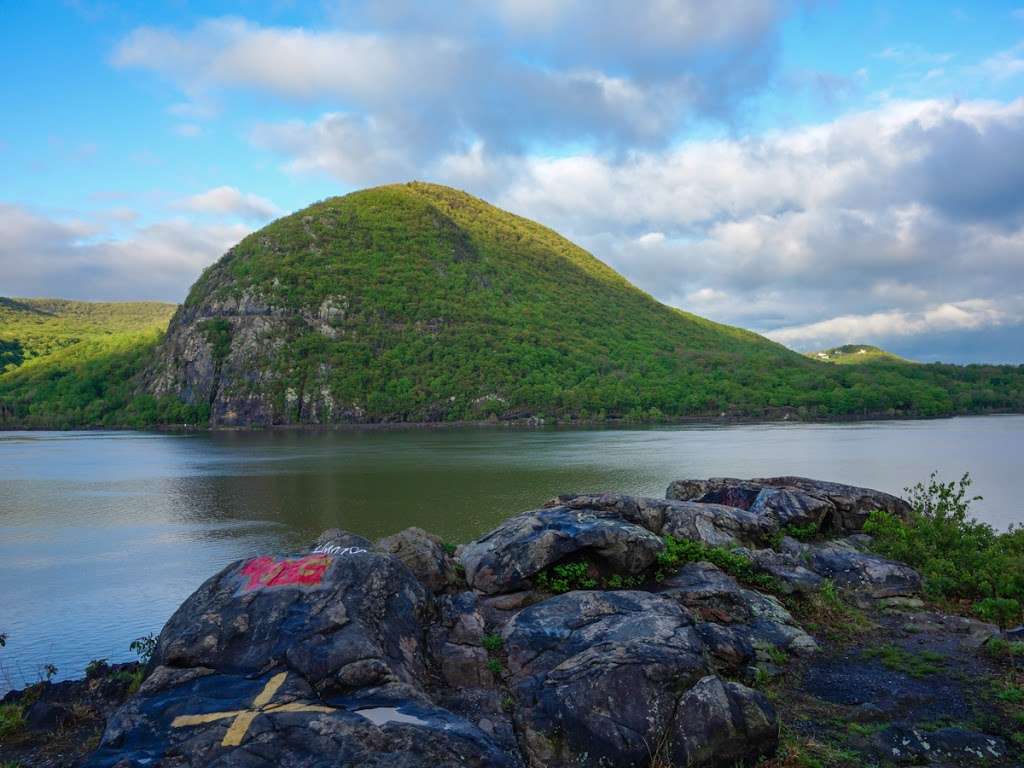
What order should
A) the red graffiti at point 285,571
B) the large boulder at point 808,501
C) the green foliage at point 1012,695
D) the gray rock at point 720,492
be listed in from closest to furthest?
the green foliage at point 1012,695
the red graffiti at point 285,571
the large boulder at point 808,501
the gray rock at point 720,492

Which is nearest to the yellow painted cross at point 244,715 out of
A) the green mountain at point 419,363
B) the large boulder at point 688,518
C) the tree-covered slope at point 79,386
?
the large boulder at point 688,518

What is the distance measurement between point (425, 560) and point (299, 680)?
494cm

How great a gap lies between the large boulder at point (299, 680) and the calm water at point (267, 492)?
984cm

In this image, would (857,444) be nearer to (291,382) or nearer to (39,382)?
(291,382)

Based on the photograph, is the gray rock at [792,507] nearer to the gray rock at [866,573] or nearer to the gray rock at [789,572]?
the gray rock at [866,573]

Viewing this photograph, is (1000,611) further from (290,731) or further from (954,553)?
(290,731)

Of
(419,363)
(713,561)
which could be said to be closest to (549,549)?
(713,561)

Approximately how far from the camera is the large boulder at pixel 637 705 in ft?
23.4

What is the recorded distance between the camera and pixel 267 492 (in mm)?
46406

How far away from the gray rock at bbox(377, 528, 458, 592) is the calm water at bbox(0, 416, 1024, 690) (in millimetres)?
8719

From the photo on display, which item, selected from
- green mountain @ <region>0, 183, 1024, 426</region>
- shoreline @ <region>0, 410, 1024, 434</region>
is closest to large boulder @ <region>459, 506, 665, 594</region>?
shoreline @ <region>0, 410, 1024, 434</region>

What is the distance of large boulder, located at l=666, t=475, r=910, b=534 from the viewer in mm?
16578

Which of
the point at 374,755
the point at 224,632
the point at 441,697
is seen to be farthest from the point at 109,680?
the point at 374,755

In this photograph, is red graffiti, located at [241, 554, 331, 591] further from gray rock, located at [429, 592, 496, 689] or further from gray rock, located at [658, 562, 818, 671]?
gray rock, located at [658, 562, 818, 671]
